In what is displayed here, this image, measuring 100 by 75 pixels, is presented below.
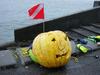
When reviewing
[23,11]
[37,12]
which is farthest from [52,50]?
[23,11]

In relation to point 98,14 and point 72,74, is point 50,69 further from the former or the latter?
point 98,14

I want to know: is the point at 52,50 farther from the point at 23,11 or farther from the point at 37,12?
the point at 23,11

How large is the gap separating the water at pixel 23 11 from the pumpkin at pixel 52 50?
11857 millimetres

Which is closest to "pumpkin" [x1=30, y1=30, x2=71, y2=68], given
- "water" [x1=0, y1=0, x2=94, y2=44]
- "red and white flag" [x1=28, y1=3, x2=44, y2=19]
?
"red and white flag" [x1=28, y1=3, x2=44, y2=19]

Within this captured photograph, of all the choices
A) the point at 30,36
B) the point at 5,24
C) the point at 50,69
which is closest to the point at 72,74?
the point at 50,69

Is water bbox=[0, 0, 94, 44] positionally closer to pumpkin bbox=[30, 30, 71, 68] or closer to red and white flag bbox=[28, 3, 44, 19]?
red and white flag bbox=[28, 3, 44, 19]

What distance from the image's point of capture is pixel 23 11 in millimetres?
27578

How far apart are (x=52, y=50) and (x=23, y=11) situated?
20677mm

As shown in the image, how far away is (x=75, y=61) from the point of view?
8195mm

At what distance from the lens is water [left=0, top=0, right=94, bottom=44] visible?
2164cm

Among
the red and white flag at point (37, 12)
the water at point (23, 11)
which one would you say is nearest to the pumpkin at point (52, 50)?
the red and white flag at point (37, 12)

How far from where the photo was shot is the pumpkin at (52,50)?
7.30 metres

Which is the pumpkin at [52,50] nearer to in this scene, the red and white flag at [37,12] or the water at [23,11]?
the red and white flag at [37,12]

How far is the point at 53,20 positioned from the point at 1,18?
14.3m
